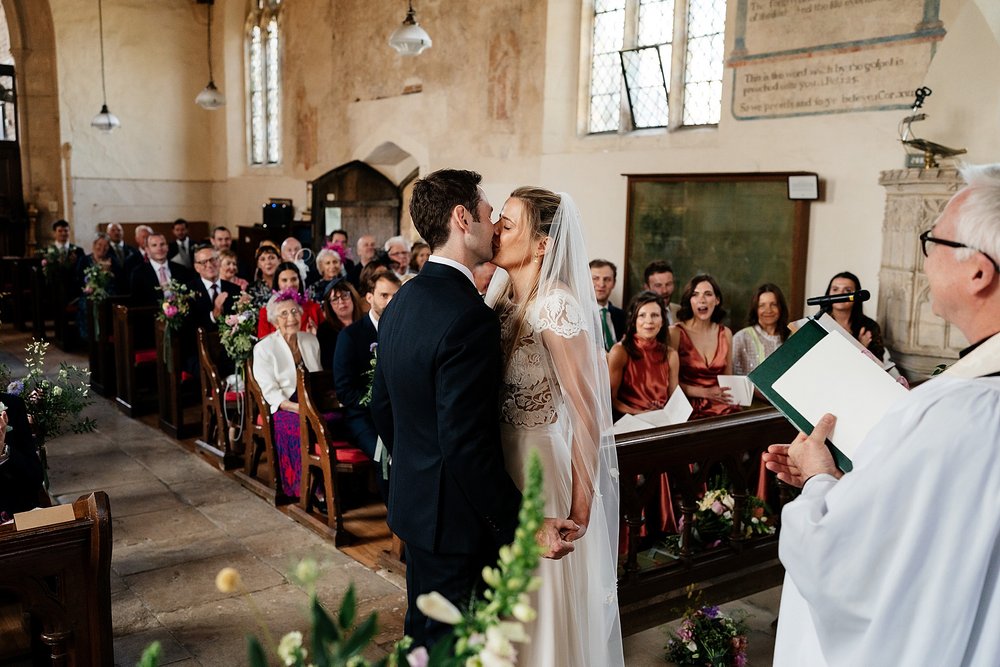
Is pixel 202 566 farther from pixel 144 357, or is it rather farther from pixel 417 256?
pixel 417 256

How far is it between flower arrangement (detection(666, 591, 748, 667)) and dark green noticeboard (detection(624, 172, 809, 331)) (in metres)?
4.17

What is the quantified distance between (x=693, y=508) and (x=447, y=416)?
5.56 feet

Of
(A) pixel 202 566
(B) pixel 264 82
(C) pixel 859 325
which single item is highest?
(B) pixel 264 82

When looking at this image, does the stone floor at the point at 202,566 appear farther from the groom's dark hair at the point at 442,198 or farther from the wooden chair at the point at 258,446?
the groom's dark hair at the point at 442,198

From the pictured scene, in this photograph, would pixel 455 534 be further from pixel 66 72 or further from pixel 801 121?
pixel 66 72

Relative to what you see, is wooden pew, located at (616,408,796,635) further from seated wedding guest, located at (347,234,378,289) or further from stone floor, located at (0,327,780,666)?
seated wedding guest, located at (347,234,378,289)

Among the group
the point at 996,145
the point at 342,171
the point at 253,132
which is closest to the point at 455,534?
the point at 996,145

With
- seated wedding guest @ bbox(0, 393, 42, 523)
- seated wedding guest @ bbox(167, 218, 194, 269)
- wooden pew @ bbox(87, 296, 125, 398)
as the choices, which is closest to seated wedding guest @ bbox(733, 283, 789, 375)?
seated wedding guest @ bbox(0, 393, 42, 523)

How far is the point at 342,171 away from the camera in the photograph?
12.1 m

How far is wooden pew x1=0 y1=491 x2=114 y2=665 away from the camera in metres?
2.43

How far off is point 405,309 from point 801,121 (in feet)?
18.5

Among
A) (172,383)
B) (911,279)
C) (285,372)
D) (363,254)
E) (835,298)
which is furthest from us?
(363,254)

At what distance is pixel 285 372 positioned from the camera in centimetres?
545

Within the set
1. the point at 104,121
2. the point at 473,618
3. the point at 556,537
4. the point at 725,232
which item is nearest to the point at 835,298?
the point at 556,537
